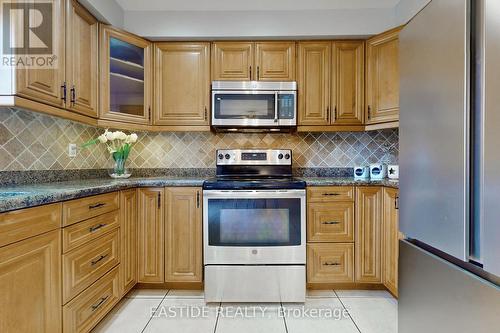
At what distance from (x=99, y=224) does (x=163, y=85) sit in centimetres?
133

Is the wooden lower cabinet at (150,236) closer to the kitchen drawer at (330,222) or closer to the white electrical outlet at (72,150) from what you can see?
the white electrical outlet at (72,150)

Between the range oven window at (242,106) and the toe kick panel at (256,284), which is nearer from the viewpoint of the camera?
the toe kick panel at (256,284)

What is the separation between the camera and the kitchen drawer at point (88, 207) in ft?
4.54

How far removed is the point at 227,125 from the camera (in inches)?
94.3

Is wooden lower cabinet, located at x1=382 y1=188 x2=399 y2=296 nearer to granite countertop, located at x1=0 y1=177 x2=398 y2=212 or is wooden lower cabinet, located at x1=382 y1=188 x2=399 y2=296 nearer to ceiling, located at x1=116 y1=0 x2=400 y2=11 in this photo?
granite countertop, located at x1=0 y1=177 x2=398 y2=212

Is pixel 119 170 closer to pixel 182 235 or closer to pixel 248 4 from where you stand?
pixel 182 235

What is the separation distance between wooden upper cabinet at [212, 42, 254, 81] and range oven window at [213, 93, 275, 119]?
0.18 metres

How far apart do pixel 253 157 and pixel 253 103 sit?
50 cm

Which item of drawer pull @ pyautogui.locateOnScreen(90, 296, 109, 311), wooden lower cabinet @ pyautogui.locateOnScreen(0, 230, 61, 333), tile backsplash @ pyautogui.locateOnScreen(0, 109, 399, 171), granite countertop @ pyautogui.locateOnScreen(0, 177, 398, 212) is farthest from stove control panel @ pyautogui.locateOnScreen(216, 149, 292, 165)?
wooden lower cabinet @ pyautogui.locateOnScreen(0, 230, 61, 333)

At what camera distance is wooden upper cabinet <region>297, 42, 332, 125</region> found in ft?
7.94

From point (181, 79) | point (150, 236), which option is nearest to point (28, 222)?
point (150, 236)

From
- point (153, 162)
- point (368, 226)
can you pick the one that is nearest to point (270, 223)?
point (368, 226)

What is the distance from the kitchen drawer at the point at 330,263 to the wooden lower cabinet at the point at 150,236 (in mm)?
1181

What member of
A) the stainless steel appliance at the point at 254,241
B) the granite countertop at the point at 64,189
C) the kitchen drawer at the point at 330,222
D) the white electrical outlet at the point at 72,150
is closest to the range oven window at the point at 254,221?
the stainless steel appliance at the point at 254,241
